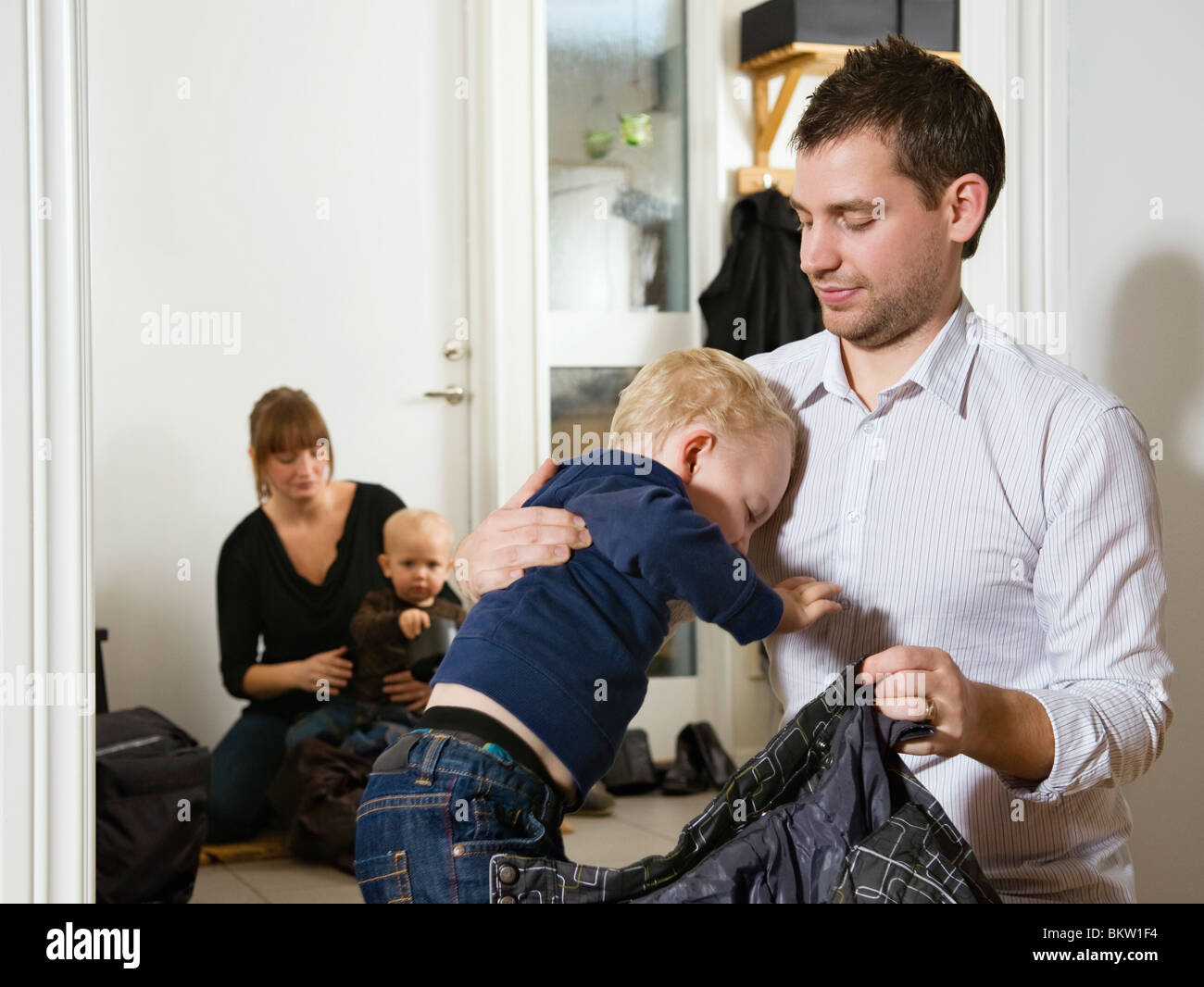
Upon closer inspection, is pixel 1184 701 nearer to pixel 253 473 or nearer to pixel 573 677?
pixel 573 677

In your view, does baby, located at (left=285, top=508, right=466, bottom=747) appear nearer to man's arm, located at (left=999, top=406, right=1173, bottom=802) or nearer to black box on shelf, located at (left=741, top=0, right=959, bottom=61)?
black box on shelf, located at (left=741, top=0, right=959, bottom=61)

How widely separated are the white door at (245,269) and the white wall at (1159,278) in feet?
8.03

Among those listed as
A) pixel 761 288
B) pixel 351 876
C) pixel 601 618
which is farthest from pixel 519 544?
pixel 761 288

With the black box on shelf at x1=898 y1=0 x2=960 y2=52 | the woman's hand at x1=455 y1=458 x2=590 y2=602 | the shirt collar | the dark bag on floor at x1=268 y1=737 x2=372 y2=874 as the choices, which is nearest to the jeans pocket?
the woman's hand at x1=455 y1=458 x2=590 y2=602

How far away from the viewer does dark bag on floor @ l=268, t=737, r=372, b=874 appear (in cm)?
292

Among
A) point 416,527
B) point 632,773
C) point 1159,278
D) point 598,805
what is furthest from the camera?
point 632,773

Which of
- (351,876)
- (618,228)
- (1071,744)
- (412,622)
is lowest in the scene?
(351,876)

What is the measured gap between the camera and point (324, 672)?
3.18 m

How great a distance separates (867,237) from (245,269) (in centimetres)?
260

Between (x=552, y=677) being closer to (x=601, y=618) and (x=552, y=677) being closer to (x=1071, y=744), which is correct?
(x=601, y=618)

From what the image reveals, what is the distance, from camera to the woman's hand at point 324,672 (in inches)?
125
